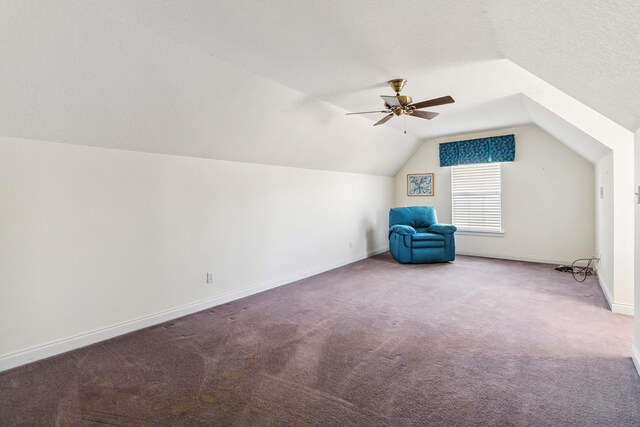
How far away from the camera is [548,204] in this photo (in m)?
5.62

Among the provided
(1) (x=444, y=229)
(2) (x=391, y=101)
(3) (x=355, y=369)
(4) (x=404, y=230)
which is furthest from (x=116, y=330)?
(1) (x=444, y=229)

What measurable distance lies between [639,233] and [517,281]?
2.58 metres

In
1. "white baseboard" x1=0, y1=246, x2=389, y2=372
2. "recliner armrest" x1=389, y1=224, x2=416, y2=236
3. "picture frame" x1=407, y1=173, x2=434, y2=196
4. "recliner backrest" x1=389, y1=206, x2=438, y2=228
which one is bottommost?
"white baseboard" x1=0, y1=246, x2=389, y2=372

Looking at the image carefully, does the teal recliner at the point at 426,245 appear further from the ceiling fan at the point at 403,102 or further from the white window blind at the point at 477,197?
the ceiling fan at the point at 403,102

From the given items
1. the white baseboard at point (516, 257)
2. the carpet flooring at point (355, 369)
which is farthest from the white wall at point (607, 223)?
the white baseboard at point (516, 257)

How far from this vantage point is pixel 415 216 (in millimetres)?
6363

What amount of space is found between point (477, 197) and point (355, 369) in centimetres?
513

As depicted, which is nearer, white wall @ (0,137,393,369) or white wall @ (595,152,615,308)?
white wall @ (0,137,393,369)

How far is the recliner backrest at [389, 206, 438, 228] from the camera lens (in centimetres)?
631

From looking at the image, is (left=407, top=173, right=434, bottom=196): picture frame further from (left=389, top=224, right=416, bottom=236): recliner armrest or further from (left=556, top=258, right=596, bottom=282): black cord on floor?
(left=556, top=258, right=596, bottom=282): black cord on floor

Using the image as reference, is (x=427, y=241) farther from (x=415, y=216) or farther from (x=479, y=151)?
(x=479, y=151)

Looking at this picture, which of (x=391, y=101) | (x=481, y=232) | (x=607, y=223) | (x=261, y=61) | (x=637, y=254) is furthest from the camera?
(x=481, y=232)

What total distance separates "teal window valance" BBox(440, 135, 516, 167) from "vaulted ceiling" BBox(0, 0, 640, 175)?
6.84 ft

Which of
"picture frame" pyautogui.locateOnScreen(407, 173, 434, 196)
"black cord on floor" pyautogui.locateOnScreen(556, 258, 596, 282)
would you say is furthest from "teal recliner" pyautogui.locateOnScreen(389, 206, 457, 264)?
"black cord on floor" pyautogui.locateOnScreen(556, 258, 596, 282)
